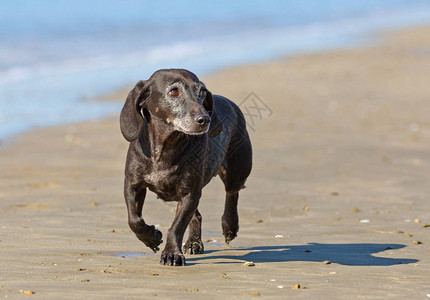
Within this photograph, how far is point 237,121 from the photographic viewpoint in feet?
25.3

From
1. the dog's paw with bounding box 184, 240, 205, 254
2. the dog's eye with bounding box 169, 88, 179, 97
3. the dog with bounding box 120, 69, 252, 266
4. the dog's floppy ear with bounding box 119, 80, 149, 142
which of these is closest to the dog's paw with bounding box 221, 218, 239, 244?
Result: the dog's paw with bounding box 184, 240, 205, 254

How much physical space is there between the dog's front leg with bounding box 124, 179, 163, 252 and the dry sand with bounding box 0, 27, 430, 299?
6.5 inches

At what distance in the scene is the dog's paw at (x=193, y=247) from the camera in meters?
7.07

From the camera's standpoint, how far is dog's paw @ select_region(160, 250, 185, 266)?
6.30m

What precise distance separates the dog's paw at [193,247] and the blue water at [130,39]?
758 cm

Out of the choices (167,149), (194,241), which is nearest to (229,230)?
(194,241)

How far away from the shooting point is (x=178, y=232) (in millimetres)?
6441

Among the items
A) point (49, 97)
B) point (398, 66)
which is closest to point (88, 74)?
point (49, 97)

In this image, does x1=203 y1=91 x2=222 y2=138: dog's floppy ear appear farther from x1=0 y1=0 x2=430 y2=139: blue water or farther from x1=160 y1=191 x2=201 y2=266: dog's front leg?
x1=0 y1=0 x2=430 y2=139: blue water

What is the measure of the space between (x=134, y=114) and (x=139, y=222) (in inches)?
29.8

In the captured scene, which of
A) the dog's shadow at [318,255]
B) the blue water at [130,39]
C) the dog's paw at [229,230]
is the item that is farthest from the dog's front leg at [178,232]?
the blue water at [130,39]

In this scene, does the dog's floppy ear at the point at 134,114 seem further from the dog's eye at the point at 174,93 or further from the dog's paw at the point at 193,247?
the dog's paw at the point at 193,247

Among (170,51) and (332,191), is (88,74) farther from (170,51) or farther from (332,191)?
(332,191)

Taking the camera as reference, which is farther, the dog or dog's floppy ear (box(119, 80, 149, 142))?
dog's floppy ear (box(119, 80, 149, 142))
